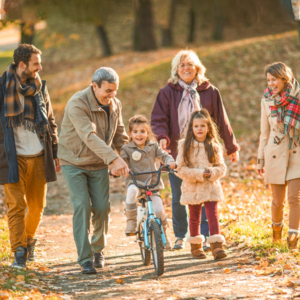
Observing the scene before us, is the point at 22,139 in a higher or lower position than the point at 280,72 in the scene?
lower

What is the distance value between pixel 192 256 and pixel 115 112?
6.85 feet

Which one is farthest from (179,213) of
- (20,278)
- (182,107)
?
(20,278)

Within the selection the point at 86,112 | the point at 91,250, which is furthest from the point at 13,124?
the point at 91,250

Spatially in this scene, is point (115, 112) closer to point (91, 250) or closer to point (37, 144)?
point (37, 144)

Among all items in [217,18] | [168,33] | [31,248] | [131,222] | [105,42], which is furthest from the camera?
[105,42]

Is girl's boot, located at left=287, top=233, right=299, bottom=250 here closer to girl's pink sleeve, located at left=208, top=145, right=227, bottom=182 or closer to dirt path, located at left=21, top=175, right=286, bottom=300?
dirt path, located at left=21, top=175, right=286, bottom=300

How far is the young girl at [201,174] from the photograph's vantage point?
604cm

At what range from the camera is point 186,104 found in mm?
6695

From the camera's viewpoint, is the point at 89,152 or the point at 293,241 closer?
the point at 89,152

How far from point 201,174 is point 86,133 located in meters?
1.48

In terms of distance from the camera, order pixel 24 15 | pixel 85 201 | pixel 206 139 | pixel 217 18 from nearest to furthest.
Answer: pixel 85 201, pixel 206 139, pixel 24 15, pixel 217 18

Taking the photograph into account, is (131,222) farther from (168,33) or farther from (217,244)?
(168,33)

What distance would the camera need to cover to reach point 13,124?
5777 mm

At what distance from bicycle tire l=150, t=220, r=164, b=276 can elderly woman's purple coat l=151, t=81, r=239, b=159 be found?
5.49 feet
